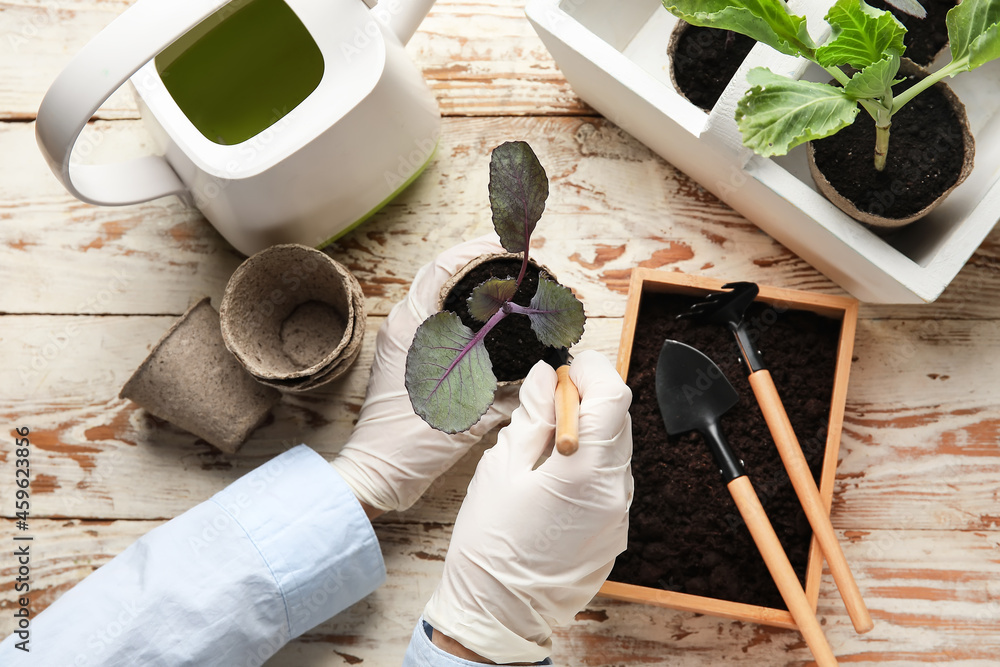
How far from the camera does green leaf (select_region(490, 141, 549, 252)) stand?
0.70 meters

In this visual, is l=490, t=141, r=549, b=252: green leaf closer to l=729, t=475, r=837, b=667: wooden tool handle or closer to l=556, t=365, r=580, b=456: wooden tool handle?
l=556, t=365, r=580, b=456: wooden tool handle

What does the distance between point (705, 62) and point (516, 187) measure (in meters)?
0.43

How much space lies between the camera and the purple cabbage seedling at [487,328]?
0.71m

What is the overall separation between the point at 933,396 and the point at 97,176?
4.21 ft

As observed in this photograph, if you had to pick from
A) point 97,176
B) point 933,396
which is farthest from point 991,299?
point 97,176

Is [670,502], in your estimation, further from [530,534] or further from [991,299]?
[991,299]

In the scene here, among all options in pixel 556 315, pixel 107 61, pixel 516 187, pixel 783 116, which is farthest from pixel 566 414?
pixel 107 61

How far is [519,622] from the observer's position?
2.96 ft

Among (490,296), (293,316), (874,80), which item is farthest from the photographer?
(293,316)

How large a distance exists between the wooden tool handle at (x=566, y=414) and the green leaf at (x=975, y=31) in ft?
1.76

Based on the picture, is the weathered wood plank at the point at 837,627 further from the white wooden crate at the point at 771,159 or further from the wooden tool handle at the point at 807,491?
the white wooden crate at the point at 771,159

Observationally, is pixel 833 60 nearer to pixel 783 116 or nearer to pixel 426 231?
pixel 783 116

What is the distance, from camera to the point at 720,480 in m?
0.96

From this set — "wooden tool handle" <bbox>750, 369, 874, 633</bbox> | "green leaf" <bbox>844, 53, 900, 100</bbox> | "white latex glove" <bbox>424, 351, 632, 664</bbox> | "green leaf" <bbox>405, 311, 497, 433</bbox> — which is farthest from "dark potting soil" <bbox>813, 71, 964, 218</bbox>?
"green leaf" <bbox>405, 311, 497, 433</bbox>
